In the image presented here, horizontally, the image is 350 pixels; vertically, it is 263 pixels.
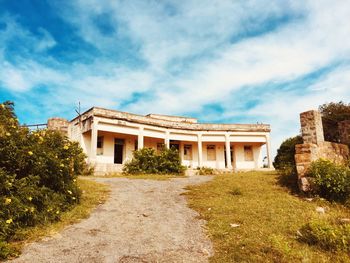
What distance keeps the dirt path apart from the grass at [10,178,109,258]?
20cm

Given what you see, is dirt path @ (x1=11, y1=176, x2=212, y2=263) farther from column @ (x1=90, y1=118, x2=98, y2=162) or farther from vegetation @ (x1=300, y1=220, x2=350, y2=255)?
column @ (x1=90, y1=118, x2=98, y2=162)

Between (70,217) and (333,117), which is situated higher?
(333,117)

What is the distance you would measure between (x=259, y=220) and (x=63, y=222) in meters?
4.48

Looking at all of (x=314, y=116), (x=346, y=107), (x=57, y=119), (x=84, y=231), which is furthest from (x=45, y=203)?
(x=346, y=107)

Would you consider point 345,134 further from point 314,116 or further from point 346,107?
point 346,107

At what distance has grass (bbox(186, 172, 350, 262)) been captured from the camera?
487 cm

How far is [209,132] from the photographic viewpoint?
26.3 m

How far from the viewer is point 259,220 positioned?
684 centimetres

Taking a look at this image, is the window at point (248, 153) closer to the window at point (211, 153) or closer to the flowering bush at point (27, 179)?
the window at point (211, 153)

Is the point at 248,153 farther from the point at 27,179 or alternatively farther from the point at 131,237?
the point at 27,179

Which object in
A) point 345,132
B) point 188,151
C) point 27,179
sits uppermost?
point 188,151

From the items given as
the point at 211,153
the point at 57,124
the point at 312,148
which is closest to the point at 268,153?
the point at 211,153

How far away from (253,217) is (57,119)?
52.4ft

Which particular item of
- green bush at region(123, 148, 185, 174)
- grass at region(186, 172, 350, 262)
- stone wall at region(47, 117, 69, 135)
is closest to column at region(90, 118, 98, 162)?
stone wall at region(47, 117, 69, 135)
